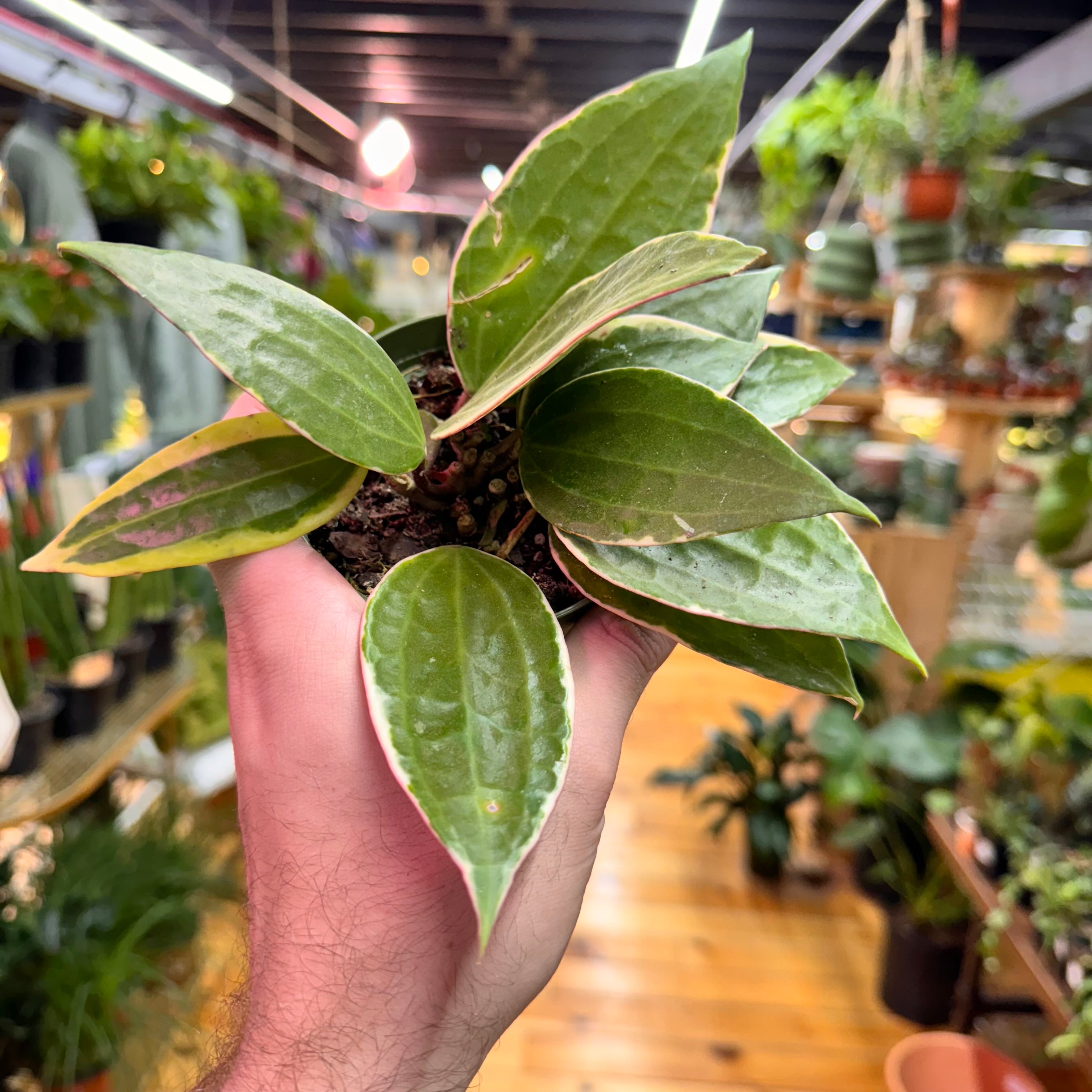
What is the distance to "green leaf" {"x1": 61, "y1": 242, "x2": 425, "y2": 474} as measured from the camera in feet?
1.24

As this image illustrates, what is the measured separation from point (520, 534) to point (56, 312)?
1.43 m

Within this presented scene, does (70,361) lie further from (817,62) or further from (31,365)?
(817,62)

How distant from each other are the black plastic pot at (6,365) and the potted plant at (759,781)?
1.72m

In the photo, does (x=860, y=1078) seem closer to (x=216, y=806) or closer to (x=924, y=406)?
(x=216, y=806)

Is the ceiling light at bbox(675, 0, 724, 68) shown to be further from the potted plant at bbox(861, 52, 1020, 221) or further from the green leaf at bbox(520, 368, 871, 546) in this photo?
the green leaf at bbox(520, 368, 871, 546)

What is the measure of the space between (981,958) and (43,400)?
2106mm

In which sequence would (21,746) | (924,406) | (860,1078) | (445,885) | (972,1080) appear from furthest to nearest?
(924,406), (860,1078), (972,1080), (21,746), (445,885)

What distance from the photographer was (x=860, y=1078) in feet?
5.60

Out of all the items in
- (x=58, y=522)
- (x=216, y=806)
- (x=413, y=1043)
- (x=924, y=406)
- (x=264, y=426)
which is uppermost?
(x=264, y=426)

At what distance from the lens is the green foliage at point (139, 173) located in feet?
7.06

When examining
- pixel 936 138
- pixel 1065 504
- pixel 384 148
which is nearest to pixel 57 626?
pixel 1065 504

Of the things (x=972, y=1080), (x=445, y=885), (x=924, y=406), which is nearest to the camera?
(x=445, y=885)

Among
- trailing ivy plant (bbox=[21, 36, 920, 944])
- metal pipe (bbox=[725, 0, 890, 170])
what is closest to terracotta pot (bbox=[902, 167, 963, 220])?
metal pipe (bbox=[725, 0, 890, 170])

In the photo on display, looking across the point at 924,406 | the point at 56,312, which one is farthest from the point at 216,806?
the point at 924,406
